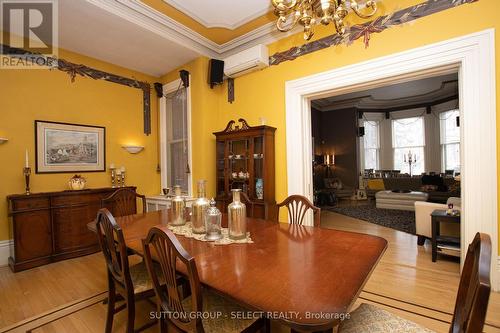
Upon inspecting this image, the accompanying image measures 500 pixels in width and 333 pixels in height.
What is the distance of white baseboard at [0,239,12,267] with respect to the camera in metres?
3.03

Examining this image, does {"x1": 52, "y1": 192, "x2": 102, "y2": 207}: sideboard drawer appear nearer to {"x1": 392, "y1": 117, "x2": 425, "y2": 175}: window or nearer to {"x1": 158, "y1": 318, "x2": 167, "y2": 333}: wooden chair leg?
{"x1": 158, "y1": 318, "x2": 167, "y2": 333}: wooden chair leg

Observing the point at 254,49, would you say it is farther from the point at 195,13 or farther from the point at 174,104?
the point at 174,104

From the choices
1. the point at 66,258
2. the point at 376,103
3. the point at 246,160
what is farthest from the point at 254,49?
the point at 376,103

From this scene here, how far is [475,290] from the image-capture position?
0.75 metres

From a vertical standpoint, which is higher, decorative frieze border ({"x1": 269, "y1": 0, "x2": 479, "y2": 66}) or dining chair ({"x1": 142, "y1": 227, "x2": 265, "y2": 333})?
decorative frieze border ({"x1": 269, "y1": 0, "x2": 479, "y2": 66})

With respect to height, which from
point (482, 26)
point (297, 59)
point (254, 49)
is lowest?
point (482, 26)

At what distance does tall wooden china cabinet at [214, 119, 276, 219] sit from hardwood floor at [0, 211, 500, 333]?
5.10 ft

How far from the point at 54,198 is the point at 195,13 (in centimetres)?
298

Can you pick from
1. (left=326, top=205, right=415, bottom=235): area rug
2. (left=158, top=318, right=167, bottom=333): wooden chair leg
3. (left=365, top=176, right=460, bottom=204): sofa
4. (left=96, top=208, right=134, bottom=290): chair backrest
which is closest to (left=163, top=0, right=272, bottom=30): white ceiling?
(left=96, top=208, right=134, bottom=290): chair backrest

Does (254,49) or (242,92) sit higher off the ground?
(254,49)

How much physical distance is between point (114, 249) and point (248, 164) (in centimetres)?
211

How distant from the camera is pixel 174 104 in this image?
4.41 m

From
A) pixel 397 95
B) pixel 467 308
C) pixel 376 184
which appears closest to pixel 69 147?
pixel 467 308

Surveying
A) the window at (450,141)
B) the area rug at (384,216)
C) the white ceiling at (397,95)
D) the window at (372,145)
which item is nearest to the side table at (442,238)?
the area rug at (384,216)
